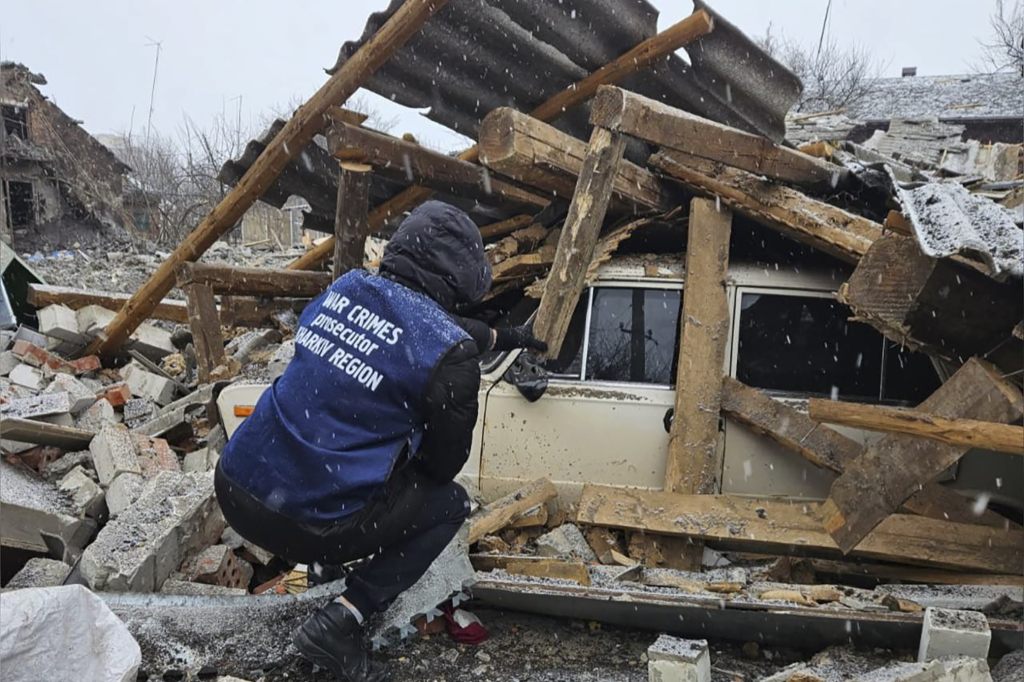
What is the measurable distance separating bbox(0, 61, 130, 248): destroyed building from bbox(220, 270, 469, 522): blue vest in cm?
2207

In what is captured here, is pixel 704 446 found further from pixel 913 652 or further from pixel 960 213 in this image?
pixel 960 213

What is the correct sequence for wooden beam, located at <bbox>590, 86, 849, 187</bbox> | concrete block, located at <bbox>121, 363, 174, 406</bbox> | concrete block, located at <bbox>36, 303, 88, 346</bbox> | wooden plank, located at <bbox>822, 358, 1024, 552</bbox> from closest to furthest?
wooden plank, located at <bbox>822, 358, 1024, 552</bbox>
wooden beam, located at <bbox>590, 86, 849, 187</bbox>
concrete block, located at <bbox>121, 363, 174, 406</bbox>
concrete block, located at <bbox>36, 303, 88, 346</bbox>

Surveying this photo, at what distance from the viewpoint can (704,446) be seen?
4410 millimetres

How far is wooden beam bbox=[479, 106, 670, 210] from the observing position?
410 centimetres

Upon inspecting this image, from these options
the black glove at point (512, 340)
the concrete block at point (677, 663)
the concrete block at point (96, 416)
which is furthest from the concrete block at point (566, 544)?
the concrete block at point (96, 416)

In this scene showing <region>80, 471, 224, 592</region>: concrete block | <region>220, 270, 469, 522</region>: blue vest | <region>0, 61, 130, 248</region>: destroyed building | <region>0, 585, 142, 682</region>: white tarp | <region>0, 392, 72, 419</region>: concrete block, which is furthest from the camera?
<region>0, 61, 130, 248</region>: destroyed building

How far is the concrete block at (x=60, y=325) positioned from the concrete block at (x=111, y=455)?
2.63 metres

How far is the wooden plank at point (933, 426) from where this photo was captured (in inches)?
110

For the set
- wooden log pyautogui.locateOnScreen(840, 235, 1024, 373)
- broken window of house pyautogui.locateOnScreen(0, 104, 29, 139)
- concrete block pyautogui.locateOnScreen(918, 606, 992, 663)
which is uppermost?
broken window of house pyautogui.locateOnScreen(0, 104, 29, 139)

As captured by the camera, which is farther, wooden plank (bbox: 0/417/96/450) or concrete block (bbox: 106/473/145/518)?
wooden plank (bbox: 0/417/96/450)

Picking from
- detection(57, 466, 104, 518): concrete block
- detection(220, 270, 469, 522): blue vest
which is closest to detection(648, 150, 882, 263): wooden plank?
detection(220, 270, 469, 522): blue vest

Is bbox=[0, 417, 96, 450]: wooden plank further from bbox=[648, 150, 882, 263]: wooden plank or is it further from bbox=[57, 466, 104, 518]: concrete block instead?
bbox=[648, 150, 882, 263]: wooden plank

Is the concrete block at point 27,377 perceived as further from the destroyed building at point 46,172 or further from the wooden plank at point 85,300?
the destroyed building at point 46,172

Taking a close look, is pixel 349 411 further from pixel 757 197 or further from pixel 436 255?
pixel 757 197
